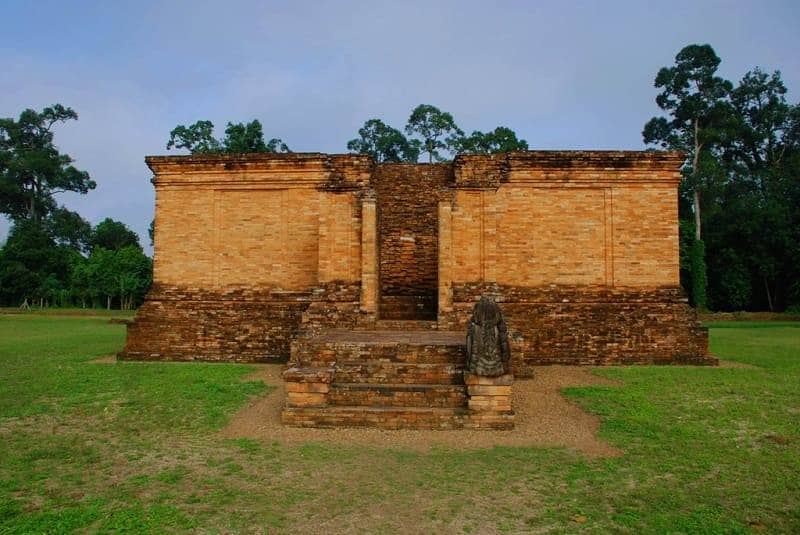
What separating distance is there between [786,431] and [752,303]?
116 feet

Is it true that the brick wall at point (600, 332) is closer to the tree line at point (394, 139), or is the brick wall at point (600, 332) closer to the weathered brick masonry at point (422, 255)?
the weathered brick masonry at point (422, 255)

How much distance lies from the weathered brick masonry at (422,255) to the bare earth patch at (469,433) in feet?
12.0

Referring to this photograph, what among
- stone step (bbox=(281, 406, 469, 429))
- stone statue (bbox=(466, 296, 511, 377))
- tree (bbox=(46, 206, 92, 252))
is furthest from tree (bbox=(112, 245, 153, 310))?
stone statue (bbox=(466, 296, 511, 377))

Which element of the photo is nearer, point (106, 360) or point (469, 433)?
point (469, 433)

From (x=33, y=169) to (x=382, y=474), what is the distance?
174 feet

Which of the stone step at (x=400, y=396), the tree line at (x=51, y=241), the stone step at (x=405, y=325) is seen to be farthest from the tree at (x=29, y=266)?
the stone step at (x=400, y=396)

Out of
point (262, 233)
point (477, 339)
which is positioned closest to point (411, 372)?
point (477, 339)

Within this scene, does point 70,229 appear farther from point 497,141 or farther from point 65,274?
point 497,141

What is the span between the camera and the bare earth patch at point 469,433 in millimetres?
6672

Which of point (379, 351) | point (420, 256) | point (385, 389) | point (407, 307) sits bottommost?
point (385, 389)

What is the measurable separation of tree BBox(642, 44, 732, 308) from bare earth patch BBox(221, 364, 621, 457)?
32910 millimetres

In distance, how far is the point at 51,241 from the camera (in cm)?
4684

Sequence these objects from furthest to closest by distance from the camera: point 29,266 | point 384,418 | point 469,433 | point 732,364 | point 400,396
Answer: point 29,266 → point 732,364 → point 400,396 → point 384,418 → point 469,433

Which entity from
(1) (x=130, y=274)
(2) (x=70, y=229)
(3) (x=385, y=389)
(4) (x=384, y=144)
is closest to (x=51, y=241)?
(2) (x=70, y=229)
